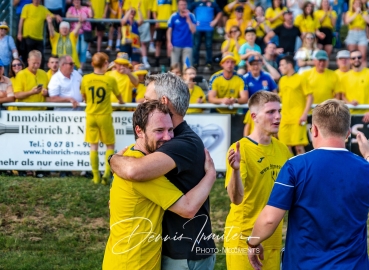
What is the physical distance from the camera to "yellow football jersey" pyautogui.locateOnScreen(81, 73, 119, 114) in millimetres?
12102

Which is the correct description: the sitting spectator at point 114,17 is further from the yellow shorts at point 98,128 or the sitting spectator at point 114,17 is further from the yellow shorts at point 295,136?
the yellow shorts at point 295,136

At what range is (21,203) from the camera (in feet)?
36.5

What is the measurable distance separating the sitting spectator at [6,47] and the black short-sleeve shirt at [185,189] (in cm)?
1128

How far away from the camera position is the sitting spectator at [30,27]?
16.9 meters

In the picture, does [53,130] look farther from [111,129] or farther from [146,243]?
[146,243]

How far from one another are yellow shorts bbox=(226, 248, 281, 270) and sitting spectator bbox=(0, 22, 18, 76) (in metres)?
10.3

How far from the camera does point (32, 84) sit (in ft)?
42.7

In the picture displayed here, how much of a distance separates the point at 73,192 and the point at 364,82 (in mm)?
5730

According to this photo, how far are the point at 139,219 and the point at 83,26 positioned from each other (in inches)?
A: 541

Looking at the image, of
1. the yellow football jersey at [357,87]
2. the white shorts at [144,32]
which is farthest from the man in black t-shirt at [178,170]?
the white shorts at [144,32]

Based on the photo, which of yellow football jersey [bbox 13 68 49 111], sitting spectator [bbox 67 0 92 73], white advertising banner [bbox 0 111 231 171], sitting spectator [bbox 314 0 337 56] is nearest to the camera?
white advertising banner [bbox 0 111 231 171]

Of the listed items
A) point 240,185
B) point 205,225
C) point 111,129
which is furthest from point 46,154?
point 205,225

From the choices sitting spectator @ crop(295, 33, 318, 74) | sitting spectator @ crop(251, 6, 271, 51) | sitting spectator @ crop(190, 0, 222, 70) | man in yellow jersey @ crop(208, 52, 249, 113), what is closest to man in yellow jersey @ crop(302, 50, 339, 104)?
man in yellow jersey @ crop(208, 52, 249, 113)

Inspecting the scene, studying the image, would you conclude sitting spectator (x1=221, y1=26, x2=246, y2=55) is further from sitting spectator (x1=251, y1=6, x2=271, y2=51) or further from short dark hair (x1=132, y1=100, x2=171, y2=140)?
short dark hair (x1=132, y1=100, x2=171, y2=140)
